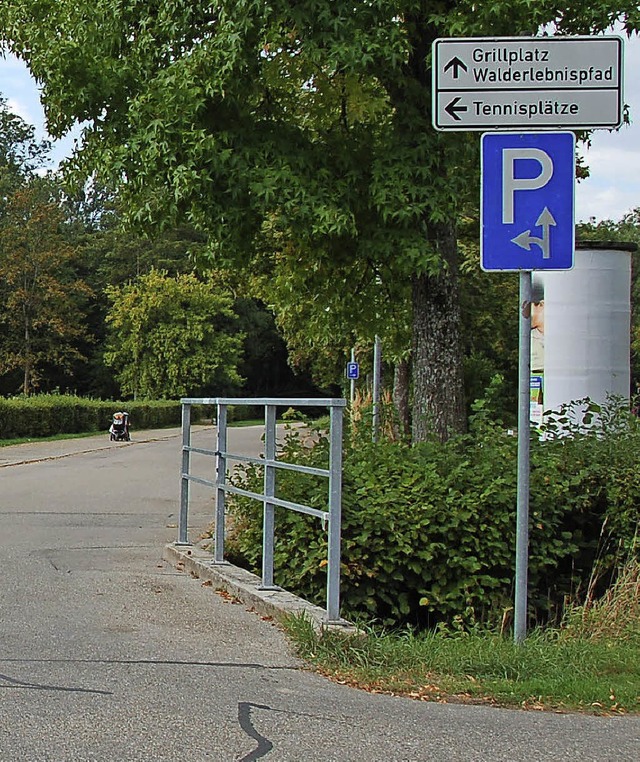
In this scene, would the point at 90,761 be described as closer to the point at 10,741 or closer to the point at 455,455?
the point at 10,741

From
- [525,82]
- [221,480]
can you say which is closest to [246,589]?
[221,480]

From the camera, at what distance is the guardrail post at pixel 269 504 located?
847cm

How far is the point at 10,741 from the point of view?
484 cm

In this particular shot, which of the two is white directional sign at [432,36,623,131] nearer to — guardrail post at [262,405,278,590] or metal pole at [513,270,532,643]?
metal pole at [513,270,532,643]

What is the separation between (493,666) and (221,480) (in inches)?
164

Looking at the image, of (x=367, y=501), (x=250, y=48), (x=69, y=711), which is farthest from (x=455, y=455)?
(x=69, y=711)

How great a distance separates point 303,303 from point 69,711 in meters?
8.63

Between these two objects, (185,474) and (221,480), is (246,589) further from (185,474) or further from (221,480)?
(185,474)

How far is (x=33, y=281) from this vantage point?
59031 mm

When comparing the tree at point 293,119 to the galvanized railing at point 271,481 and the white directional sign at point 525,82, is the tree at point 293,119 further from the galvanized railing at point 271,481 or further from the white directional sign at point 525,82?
the white directional sign at point 525,82

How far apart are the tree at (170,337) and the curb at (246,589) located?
182 ft

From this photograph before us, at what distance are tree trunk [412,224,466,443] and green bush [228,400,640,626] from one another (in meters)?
1.39

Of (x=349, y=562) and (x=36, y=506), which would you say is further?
(x=36, y=506)

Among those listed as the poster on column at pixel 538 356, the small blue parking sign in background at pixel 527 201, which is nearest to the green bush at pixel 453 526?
the small blue parking sign in background at pixel 527 201
